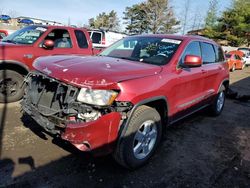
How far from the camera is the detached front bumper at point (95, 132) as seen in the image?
2.70m

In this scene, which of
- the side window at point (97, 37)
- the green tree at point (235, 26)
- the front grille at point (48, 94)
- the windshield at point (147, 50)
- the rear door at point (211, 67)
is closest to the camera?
the front grille at point (48, 94)

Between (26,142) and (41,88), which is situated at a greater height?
(41,88)

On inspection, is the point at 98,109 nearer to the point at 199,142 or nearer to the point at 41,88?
the point at 41,88

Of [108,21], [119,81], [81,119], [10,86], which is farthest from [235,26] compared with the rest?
[81,119]

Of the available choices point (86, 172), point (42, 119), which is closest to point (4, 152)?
point (42, 119)

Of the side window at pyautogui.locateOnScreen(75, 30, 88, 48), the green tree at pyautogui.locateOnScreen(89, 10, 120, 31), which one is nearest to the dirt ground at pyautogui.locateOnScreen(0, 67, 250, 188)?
the side window at pyautogui.locateOnScreen(75, 30, 88, 48)

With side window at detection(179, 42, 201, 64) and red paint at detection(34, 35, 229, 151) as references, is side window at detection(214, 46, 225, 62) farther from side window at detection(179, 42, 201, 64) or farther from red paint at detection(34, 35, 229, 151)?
red paint at detection(34, 35, 229, 151)

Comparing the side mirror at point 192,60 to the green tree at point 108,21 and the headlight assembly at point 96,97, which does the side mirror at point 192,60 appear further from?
the green tree at point 108,21

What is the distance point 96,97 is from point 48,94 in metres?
0.82

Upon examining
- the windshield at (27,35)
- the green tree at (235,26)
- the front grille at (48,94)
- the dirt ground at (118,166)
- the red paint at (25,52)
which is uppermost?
the green tree at (235,26)

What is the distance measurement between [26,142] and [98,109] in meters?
1.80

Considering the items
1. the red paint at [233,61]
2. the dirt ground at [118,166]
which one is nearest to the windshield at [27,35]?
the dirt ground at [118,166]

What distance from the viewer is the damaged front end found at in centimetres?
271

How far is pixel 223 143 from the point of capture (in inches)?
178
